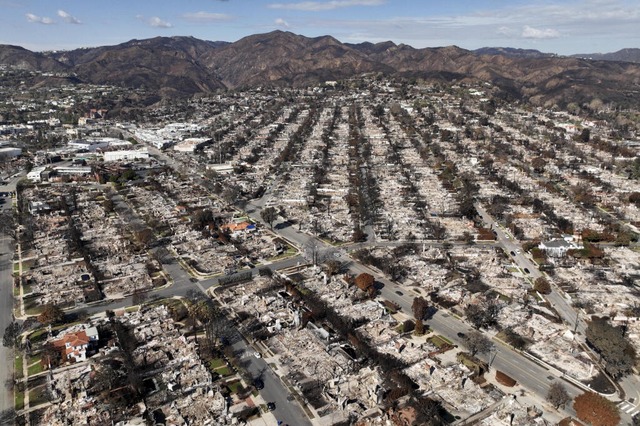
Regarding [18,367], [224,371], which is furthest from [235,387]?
[18,367]

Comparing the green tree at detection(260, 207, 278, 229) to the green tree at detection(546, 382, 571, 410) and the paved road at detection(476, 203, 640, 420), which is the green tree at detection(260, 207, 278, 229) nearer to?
the paved road at detection(476, 203, 640, 420)

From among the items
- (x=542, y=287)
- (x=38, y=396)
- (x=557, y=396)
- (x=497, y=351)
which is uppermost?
(x=557, y=396)

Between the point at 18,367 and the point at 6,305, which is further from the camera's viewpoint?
the point at 6,305

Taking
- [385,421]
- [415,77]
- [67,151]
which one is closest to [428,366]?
[385,421]

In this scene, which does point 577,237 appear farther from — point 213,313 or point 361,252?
point 213,313

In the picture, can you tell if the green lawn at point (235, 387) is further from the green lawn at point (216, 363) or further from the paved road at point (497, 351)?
the paved road at point (497, 351)

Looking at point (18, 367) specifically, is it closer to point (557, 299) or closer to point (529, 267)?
point (557, 299)
